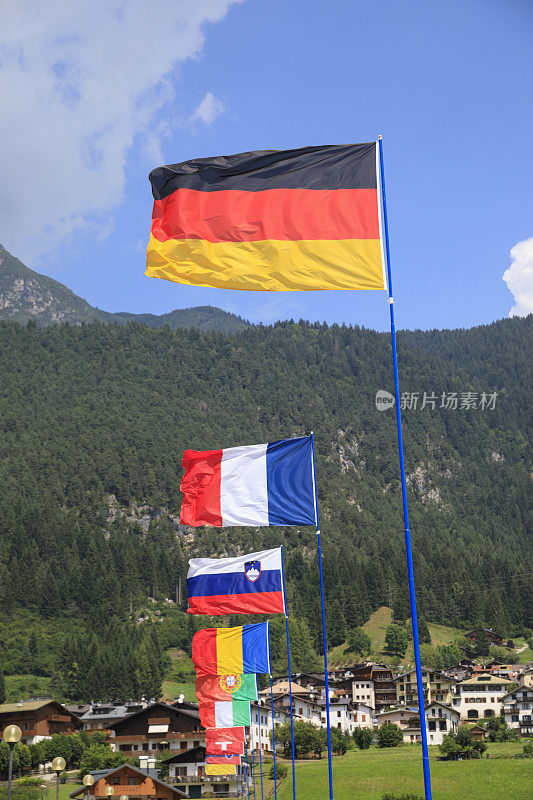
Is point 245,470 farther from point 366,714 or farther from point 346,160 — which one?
point 366,714

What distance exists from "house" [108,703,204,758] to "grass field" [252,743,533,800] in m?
23.6

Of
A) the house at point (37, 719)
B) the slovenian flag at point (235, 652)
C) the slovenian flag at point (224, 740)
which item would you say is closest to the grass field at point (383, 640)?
the house at point (37, 719)

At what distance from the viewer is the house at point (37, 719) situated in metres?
109

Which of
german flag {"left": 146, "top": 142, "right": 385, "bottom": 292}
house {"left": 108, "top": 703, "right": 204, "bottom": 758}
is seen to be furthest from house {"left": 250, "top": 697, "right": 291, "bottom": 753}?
german flag {"left": 146, "top": 142, "right": 385, "bottom": 292}

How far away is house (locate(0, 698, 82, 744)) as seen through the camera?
109062mm

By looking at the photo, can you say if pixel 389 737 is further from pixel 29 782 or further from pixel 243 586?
pixel 243 586

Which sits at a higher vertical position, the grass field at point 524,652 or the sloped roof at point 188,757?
the grass field at point 524,652

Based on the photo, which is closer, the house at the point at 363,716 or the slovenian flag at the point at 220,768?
the slovenian flag at the point at 220,768

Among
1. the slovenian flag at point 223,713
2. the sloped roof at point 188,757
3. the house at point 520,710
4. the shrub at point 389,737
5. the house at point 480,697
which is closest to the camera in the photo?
the slovenian flag at point 223,713

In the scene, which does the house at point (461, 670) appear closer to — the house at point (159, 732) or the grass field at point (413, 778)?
the house at point (159, 732)

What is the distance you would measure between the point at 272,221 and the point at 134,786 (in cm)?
5137

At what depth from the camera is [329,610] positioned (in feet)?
655

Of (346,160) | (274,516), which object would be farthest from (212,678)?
(346,160)

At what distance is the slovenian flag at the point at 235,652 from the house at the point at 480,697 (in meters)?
91.9
